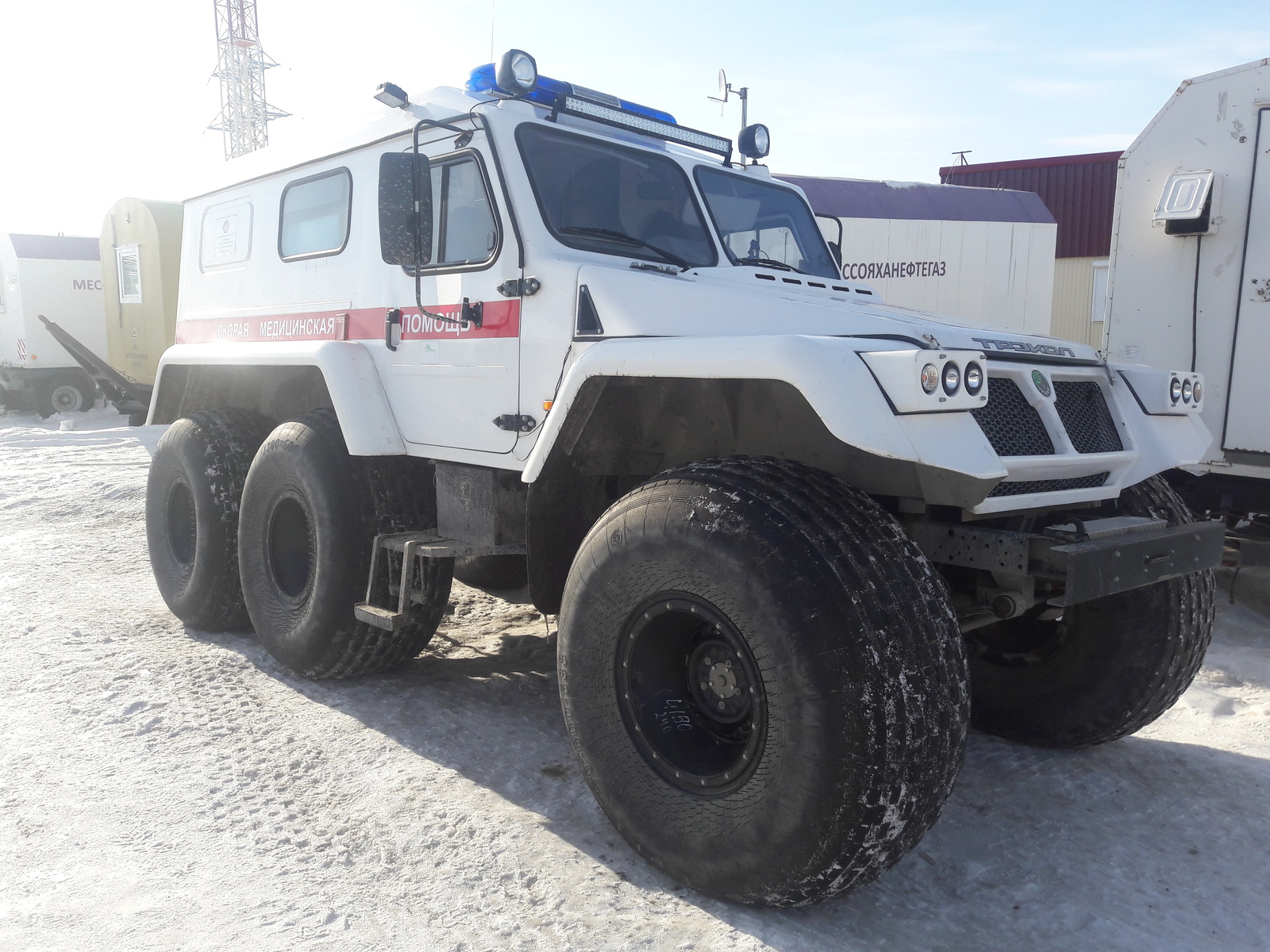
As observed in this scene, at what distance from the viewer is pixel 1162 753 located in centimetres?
389

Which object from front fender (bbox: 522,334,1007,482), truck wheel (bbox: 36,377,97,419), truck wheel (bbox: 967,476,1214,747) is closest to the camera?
front fender (bbox: 522,334,1007,482)

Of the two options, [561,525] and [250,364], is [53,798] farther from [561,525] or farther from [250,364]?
[250,364]

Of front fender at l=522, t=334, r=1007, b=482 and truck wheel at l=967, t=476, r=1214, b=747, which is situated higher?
front fender at l=522, t=334, r=1007, b=482

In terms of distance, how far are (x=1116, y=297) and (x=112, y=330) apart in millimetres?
12874

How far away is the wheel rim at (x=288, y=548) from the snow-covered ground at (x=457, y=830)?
0.46 meters

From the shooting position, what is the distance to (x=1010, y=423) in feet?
9.47

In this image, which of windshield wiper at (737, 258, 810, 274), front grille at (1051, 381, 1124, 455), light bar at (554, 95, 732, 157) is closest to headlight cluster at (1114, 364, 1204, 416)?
front grille at (1051, 381, 1124, 455)

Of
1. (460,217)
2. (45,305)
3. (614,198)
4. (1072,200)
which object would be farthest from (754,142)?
(45,305)

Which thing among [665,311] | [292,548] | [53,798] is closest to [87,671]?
[292,548]

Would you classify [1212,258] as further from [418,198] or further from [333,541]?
[333,541]

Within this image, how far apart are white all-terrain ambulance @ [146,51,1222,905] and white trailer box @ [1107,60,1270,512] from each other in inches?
108

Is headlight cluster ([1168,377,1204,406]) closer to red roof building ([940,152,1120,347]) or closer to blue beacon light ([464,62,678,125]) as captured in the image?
blue beacon light ([464,62,678,125])

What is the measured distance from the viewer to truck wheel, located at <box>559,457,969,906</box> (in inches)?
96.8

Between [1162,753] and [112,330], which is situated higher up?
[112,330]
